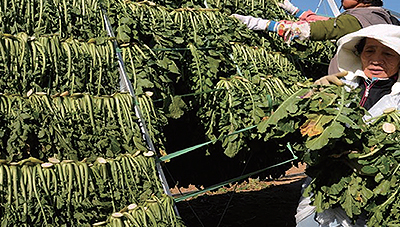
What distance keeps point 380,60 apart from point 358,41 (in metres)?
0.16

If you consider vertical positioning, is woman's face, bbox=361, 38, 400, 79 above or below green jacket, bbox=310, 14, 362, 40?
below

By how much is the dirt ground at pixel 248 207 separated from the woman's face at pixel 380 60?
160 inches

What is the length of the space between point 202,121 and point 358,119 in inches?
64.3

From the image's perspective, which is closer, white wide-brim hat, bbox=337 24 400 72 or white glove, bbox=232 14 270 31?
white wide-brim hat, bbox=337 24 400 72

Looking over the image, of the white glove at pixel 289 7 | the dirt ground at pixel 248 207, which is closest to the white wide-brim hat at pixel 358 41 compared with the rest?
the white glove at pixel 289 7

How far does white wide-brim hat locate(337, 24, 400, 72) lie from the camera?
256 centimetres

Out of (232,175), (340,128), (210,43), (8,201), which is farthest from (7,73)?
(232,175)

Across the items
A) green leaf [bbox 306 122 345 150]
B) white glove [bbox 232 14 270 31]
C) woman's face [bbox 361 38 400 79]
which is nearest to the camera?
green leaf [bbox 306 122 345 150]

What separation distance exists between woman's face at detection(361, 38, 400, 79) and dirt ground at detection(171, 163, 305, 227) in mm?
4057

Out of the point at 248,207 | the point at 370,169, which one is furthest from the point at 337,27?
the point at 248,207

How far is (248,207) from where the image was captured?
8383mm

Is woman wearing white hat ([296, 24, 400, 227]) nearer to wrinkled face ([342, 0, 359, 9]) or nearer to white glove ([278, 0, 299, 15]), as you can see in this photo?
wrinkled face ([342, 0, 359, 9])

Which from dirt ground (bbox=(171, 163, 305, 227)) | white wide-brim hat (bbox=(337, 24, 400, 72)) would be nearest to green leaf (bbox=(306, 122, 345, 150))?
Result: white wide-brim hat (bbox=(337, 24, 400, 72))

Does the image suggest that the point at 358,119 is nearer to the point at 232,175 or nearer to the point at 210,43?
the point at 210,43
